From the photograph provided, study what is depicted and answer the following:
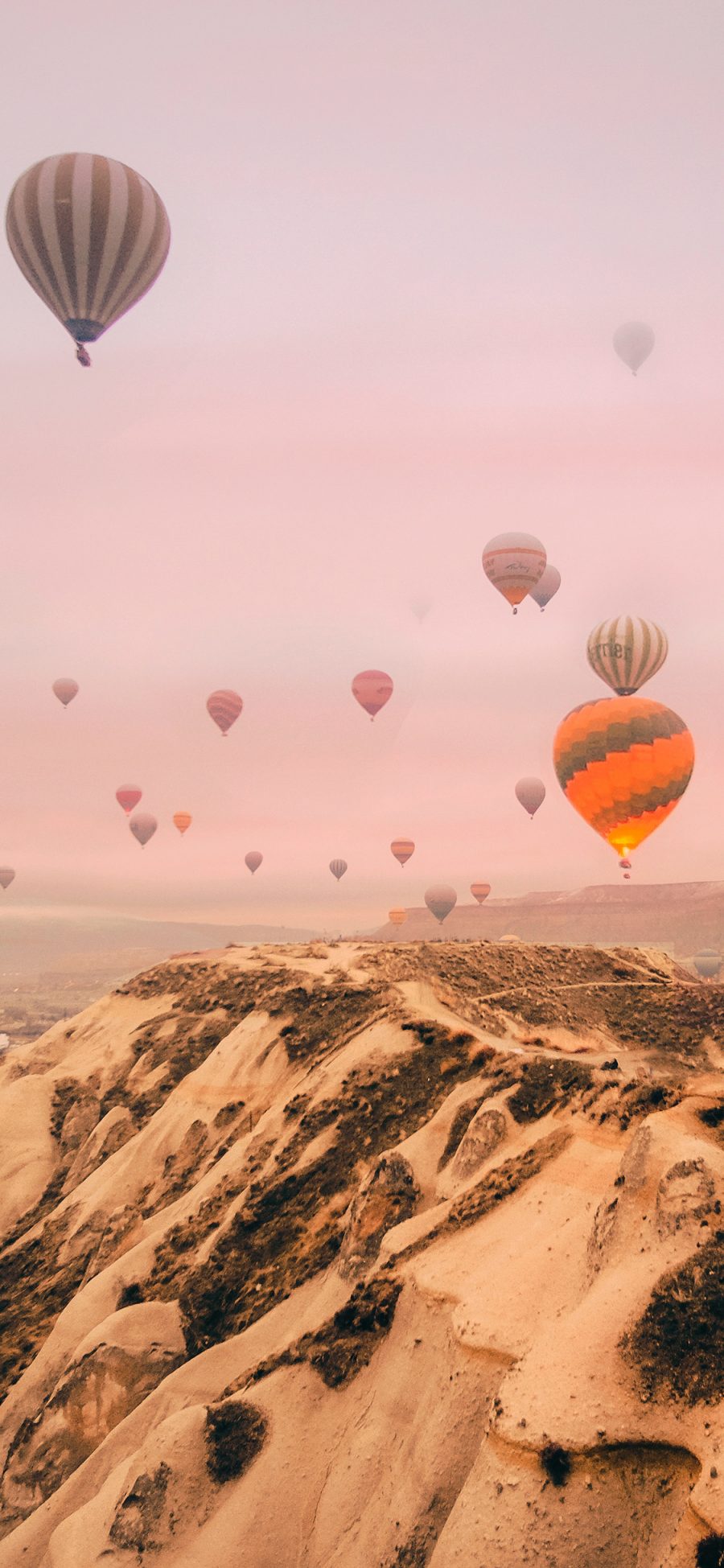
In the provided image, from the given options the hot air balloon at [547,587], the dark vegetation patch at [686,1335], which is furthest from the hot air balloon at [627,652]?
the dark vegetation patch at [686,1335]

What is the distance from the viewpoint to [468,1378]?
86.1ft

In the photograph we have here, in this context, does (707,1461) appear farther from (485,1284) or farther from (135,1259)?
(135,1259)

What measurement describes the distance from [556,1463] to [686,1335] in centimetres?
434

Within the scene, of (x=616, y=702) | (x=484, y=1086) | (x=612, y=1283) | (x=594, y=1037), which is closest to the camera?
(x=612, y=1283)

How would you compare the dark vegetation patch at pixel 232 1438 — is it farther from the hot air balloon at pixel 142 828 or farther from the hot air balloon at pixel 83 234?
the hot air balloon at pixel 142 828

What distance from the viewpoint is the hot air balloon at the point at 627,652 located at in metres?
69.6

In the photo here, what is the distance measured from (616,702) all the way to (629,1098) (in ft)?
123

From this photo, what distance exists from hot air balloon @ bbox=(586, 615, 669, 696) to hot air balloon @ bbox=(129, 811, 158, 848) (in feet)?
251

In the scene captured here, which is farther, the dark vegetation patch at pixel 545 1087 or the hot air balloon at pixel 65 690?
the hot air balloon at pixel 65 690

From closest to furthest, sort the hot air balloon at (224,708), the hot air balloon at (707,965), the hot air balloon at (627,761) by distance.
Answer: the hot air balloon at (627,761)
the hot air balloon at (224,708)
the hot air balloon at (707,965)

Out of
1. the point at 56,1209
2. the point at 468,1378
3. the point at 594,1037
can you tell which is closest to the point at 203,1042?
the point at 56,1209

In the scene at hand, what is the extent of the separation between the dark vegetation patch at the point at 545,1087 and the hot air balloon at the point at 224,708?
63273 mm

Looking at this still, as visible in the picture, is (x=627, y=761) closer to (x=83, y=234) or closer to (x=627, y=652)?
(x=627, y=652)

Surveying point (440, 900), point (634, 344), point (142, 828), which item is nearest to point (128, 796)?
point (142, 828)
